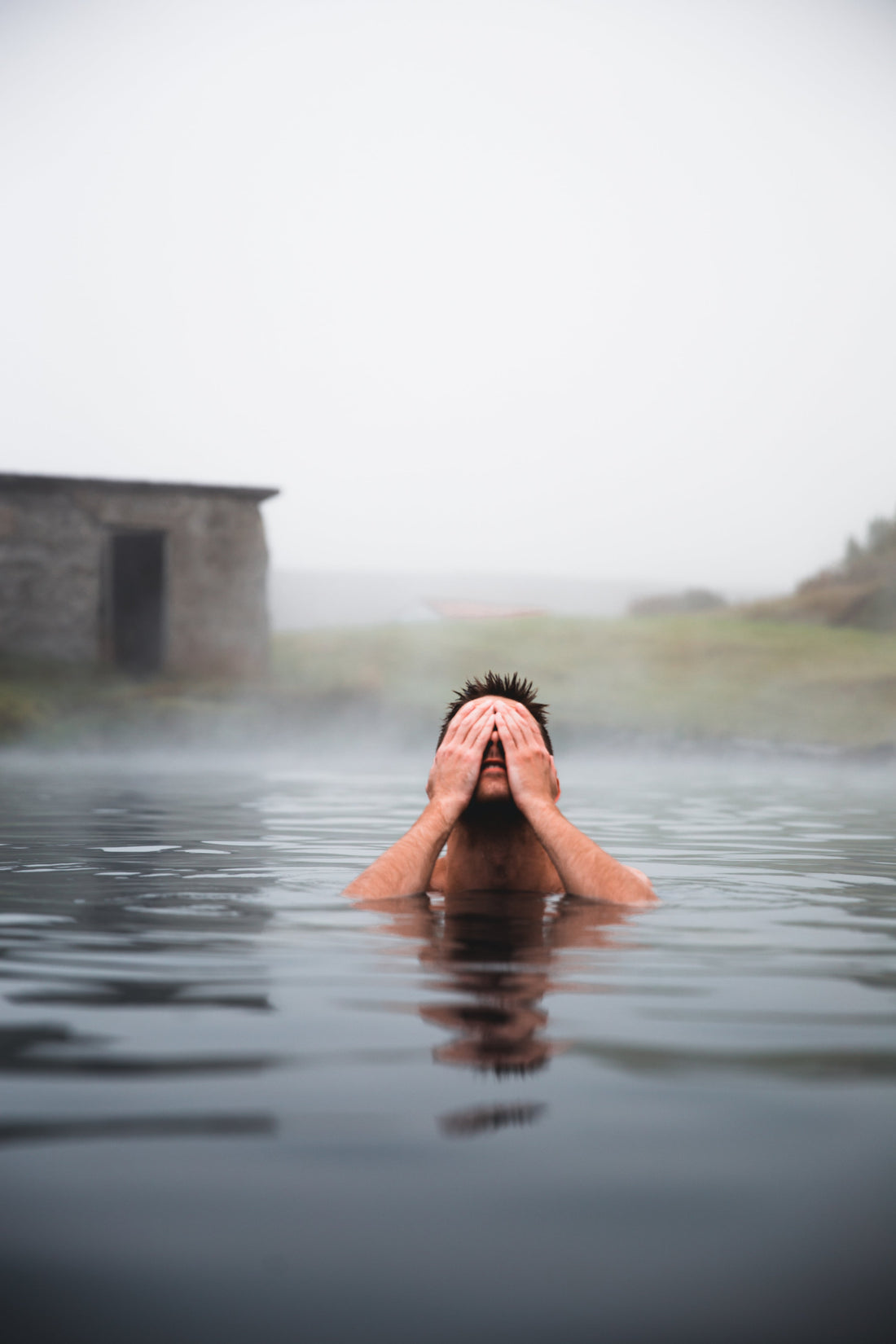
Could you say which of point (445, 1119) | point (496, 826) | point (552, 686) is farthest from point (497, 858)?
point (552, 686)

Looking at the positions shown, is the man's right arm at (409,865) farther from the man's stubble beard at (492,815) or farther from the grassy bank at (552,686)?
the grassy bank at (552,686)

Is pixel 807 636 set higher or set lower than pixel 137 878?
higher

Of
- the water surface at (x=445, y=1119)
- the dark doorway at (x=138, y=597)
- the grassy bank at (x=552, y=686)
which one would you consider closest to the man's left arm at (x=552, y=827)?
the water surface at (x=445, y=1119)

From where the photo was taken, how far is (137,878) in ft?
18.7

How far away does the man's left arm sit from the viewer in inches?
182

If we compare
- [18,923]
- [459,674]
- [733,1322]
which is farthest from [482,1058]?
[459,674]

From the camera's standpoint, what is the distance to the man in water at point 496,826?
4.65 meters

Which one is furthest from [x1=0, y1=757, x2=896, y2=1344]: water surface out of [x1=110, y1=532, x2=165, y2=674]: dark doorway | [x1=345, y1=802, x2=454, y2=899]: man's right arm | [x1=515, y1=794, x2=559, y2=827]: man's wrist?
[x1=110, y1=532, x2=165, y2=674]: dark doorway

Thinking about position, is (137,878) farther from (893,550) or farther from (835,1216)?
(893,550)

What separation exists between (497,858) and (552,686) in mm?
22078

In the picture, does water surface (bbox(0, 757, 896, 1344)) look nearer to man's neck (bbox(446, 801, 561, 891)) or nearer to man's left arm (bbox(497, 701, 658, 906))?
man's left arm (bbox(497, 701, 658, 906))

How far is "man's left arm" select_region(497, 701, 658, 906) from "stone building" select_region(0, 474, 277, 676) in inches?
678

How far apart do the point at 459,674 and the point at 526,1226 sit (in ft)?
89.5

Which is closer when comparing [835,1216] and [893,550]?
[835,1216]
